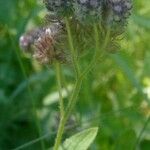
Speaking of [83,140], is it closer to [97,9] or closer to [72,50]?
[72,50]

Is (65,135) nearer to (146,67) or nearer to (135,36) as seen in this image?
(146,67)

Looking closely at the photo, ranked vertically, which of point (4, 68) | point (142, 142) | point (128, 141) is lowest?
point (142, 142)

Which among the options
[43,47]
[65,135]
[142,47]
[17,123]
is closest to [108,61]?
[142,47]

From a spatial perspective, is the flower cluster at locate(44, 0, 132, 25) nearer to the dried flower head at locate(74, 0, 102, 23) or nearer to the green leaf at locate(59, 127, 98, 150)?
the dried flower head at locate(74, 0, 102, 23)

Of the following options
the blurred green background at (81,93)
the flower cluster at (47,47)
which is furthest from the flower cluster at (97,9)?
the blurred green background at (81,93)

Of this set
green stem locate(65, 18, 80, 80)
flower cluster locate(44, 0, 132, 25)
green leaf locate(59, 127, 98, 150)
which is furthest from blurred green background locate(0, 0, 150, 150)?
flower cluster locate(44, 0, 132, 25)

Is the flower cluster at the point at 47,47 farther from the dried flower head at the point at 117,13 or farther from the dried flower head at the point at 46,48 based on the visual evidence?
the dried flower head at the point at 117,13
